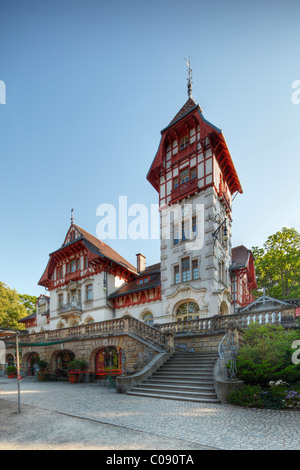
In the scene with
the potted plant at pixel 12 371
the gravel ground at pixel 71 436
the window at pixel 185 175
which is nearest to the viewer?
the gravel ground at pixel 71 436

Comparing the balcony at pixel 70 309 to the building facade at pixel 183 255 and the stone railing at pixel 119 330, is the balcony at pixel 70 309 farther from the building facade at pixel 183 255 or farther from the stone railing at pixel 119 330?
the stone railing at pixel 119 330

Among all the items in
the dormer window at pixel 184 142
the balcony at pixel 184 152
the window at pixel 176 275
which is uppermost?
the dormer window at pixel 184 142

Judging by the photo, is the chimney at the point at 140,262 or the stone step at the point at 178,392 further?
the chimney at the point at 140,262

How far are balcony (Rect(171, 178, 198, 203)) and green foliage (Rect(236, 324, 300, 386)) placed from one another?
43.4 feet

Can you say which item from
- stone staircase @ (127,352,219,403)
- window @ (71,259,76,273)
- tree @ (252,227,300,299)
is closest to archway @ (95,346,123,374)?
stone staircase @ (127,352,219,403)

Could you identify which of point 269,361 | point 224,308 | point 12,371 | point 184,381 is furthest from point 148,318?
point 269,361

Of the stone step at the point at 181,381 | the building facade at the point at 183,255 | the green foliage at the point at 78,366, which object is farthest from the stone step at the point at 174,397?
the building facade at the point at 183,255

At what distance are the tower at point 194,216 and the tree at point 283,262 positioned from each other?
7.87 m

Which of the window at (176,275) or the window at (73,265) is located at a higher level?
the window at (73,265)

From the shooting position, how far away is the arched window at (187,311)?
20.0 meters

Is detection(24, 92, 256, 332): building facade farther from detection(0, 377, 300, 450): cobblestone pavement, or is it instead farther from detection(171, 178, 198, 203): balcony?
detection(0, 377, 300, 450): cobblestone pavement

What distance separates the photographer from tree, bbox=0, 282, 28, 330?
39812 mm
